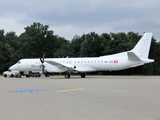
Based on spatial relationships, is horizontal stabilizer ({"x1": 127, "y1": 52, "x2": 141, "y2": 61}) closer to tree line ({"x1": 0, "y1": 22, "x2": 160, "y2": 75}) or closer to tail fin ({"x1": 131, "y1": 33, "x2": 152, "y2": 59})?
tail fin ({"x1": 131, "y1": 33, "x2": 152, "y2": 59})

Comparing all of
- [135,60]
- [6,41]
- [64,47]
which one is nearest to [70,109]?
[135,60]

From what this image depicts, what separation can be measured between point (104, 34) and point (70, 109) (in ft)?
192

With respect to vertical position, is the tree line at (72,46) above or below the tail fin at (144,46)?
above

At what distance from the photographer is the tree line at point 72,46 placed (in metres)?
62.5

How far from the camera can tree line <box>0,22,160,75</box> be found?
62469 mm

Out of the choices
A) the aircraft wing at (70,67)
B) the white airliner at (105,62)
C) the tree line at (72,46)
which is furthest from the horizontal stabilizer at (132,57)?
the tree line at (72,46)

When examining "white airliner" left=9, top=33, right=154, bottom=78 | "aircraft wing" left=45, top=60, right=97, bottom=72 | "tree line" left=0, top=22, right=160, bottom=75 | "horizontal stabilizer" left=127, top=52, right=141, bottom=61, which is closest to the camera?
"horizontal stabilizer" left=127, top=52, right=141, bottom=61

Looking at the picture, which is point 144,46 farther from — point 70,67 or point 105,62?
point 70,67

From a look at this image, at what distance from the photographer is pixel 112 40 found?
63031mm

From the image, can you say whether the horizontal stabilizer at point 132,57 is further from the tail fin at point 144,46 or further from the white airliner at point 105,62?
the tail fin at point 144,46

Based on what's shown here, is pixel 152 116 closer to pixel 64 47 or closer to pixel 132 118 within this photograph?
pixel 132 118

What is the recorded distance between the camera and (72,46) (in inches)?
3223

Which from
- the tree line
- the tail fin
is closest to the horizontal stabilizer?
the tail fin

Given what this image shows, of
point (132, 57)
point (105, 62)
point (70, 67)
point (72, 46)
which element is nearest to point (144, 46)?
point (132, 57)
